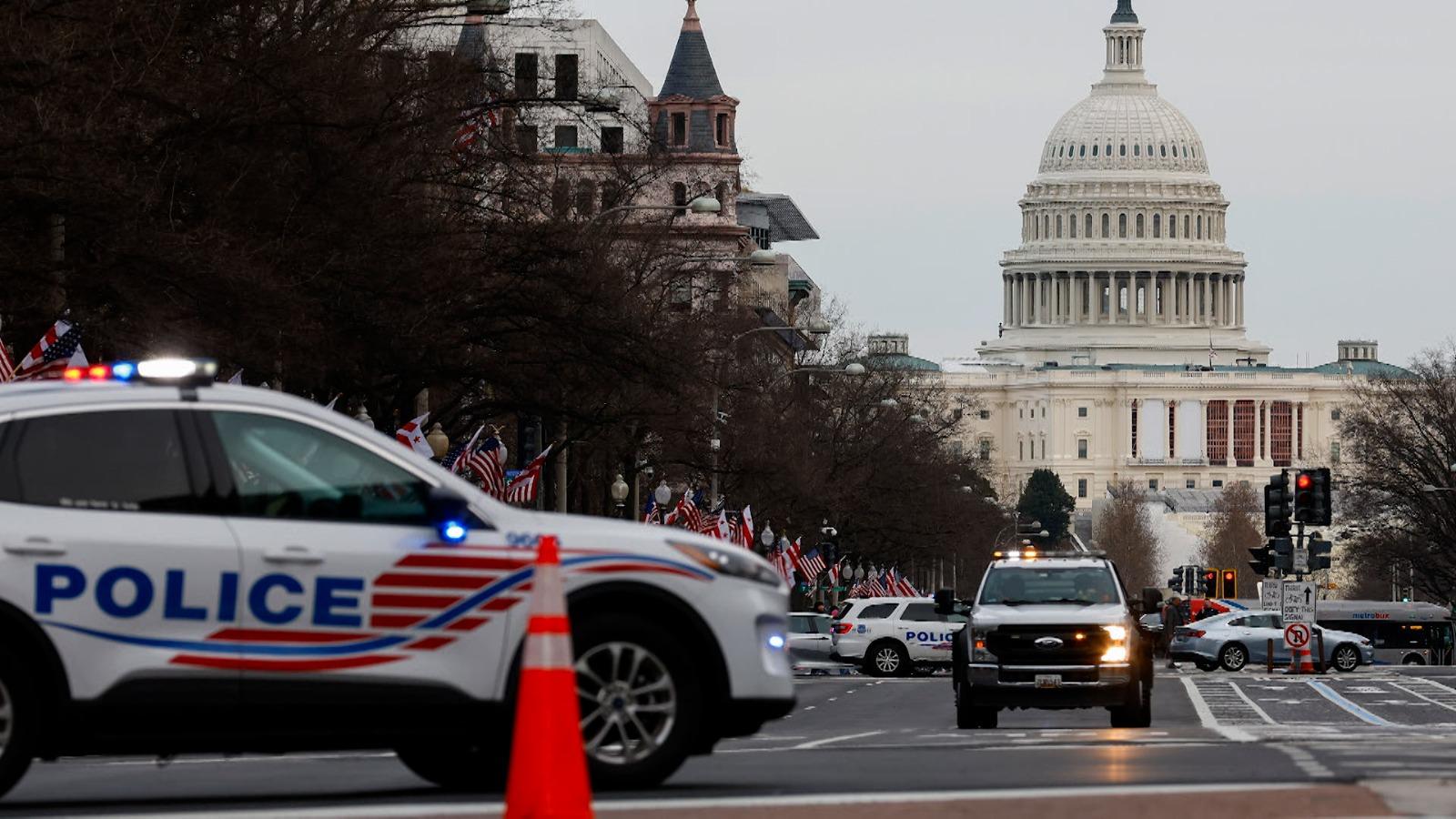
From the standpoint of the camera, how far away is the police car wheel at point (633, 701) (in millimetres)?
14180

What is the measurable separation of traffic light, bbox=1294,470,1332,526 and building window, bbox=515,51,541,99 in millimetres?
16777

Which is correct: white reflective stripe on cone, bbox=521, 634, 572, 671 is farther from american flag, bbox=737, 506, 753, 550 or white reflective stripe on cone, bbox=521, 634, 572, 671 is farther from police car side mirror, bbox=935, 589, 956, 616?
american flag, bbox=737, 506, 753, 550

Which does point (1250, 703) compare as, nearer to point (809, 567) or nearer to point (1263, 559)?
point (1263, 559)

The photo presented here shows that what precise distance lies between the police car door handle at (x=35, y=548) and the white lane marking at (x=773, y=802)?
3.70 ft

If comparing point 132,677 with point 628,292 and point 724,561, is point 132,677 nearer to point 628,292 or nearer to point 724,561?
point 724,561

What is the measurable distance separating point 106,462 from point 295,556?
0.88 m

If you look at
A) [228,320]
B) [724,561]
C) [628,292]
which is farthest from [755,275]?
[724,561]

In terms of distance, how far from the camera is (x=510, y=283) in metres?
41.1

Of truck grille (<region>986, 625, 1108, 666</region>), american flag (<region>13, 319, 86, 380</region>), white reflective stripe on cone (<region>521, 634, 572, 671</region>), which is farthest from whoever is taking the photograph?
american flag (<region>13, 319, 86, 380</region>)

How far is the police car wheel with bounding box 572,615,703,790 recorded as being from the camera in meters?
14.2

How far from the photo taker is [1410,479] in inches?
4277

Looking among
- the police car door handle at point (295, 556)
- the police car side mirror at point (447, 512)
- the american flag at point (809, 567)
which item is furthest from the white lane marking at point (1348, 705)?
the american flag at point (809, 567)

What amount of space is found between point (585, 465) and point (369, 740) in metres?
49.6

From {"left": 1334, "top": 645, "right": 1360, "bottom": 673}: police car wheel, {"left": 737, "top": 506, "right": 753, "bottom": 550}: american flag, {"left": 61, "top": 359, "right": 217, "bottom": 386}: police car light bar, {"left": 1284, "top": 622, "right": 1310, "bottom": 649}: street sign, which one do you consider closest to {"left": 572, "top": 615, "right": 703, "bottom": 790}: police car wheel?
{"left": 61, "top": 359, "right": 217, "bottom": 386}: police car light bar
